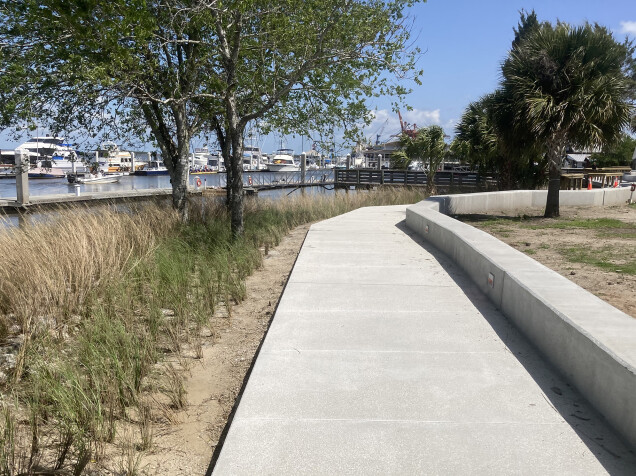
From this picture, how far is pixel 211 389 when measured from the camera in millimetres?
4652


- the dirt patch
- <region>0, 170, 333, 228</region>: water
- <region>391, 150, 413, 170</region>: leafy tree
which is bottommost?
the dirt patch

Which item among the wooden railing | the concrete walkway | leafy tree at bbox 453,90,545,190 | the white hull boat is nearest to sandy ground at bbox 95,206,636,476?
the concrete walkway

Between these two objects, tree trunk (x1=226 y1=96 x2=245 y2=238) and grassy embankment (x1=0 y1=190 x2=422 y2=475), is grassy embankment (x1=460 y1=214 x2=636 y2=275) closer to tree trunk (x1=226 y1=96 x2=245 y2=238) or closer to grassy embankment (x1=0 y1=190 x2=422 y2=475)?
grassy embankment (x1=0 y1=190 x2=422 y2=475)

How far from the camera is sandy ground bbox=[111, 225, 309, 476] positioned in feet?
11.8

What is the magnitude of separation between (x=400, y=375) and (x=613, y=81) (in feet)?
44.1

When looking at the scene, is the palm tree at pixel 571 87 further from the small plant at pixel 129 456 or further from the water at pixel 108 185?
the water at pixel 108 185

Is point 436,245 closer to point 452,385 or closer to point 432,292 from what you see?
point 432,292

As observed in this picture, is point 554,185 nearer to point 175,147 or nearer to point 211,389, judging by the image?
point 175,147

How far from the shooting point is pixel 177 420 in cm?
407

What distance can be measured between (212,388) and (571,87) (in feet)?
45.5

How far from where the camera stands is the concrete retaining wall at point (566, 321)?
3676 millimetres

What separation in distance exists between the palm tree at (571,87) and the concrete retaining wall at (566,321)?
24.7 feet

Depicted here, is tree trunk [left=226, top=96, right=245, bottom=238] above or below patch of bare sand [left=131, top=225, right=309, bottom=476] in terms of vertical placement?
above

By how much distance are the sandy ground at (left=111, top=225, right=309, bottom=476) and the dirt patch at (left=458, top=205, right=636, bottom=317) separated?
401 cm
